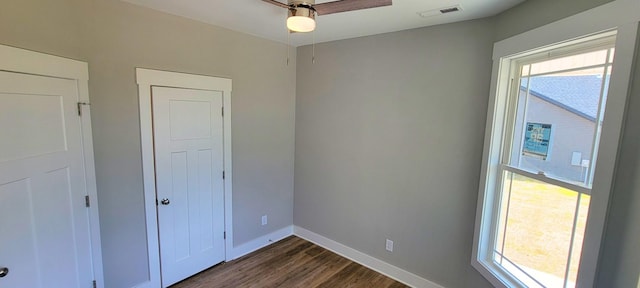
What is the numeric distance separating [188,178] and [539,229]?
292 cm

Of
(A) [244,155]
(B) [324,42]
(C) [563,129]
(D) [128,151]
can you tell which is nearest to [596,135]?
(C) [563,129]

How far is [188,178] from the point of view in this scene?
8.84 feet

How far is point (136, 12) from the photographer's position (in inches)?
86.3

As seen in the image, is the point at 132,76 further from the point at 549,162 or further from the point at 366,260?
the point at 549,162

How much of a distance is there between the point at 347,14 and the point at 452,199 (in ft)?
6.16

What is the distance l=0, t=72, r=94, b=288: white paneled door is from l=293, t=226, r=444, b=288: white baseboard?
232 centimetres

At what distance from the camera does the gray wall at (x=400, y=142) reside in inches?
92.1

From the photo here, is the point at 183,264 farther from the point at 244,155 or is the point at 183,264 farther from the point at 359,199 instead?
the point at 359,199

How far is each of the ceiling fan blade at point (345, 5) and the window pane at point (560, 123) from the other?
1153 millimetres

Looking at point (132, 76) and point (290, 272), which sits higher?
point (132, 76)

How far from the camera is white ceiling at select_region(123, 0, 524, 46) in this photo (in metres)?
1.98

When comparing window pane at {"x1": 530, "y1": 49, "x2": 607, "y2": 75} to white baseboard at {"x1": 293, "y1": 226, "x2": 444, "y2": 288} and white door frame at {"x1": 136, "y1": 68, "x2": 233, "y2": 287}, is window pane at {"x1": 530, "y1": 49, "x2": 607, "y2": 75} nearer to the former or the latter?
white baseboard at {"x1": 293, "y1": 226, "x2": 444, "y2": 288}

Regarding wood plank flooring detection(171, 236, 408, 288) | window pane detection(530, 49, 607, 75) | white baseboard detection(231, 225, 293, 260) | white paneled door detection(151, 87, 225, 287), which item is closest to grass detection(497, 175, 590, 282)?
window pane detection(530, 49, 607, 75)

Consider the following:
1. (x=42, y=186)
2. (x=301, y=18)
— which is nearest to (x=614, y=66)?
(x=301, y=18)
